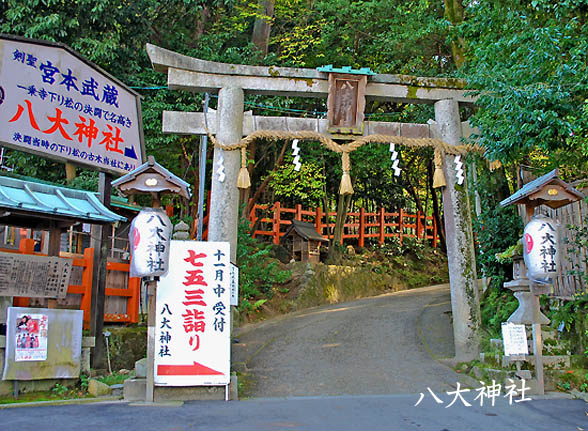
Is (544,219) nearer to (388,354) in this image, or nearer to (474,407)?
(474,407)

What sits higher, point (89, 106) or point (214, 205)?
point (89, 106)

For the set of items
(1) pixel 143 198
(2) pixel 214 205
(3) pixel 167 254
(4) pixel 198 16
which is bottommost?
(3) pixel 167 254

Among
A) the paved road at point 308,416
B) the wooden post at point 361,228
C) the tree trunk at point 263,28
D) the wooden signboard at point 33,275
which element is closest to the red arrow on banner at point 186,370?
the paved road at point 308,416

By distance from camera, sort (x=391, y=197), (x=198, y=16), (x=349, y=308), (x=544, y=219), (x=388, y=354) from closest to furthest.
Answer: (x=544, y=219) < (x=388, y=354) < (x=349, y=308) < (x=198, y=16) < (x=391, y=197)

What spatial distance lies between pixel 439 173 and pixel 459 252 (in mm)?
1656

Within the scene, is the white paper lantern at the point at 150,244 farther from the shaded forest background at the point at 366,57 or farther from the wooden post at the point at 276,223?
the wooden post at the point at 276,223

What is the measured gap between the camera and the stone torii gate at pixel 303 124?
32.6 feet

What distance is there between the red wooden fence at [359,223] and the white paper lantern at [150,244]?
10968mm

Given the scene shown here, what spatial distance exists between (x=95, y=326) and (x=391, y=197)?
19.0 m

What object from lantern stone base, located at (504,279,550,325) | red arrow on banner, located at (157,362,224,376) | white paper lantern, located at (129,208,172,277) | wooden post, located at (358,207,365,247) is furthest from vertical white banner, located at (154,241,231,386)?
wooden post, located at (358,207,365,247)

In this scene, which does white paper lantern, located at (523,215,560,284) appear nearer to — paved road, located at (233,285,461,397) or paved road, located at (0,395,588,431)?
paved road, located at (0,395,588,431)

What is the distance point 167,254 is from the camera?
6.98m

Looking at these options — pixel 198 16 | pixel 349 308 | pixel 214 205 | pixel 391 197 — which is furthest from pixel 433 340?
pixel 391 197

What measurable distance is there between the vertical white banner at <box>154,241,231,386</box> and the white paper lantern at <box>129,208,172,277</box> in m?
0.45
